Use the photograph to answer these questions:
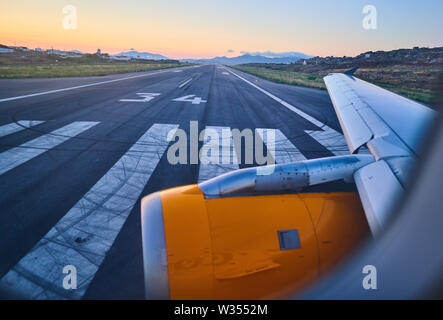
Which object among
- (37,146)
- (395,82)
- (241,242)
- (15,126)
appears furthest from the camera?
(395,82)

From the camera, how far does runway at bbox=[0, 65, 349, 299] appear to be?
8.60ft

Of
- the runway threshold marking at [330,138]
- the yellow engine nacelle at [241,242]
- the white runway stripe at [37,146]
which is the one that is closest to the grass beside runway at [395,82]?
the yellow engine nacelle at [241,242]

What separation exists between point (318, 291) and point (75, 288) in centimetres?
237

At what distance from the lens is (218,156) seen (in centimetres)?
561

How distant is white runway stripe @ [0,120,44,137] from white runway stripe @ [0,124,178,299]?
4247 mm

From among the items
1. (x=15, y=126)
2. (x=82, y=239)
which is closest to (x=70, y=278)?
(x=82, y=239)

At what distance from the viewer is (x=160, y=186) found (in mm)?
4266

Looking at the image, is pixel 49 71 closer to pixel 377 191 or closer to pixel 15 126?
pixel 15 126

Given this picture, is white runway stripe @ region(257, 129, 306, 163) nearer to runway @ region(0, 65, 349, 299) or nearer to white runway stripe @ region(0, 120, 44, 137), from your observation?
runway @ region(0, 65, 349, 299)

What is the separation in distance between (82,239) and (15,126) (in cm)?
632

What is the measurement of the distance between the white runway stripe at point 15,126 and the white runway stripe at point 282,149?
7.11m

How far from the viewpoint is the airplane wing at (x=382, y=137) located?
70.0 inches
